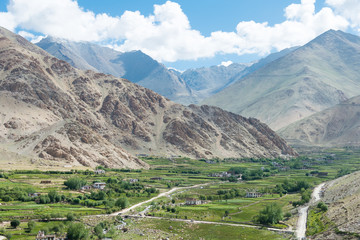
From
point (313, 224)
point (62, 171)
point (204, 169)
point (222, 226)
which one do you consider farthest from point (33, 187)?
point (204, 169)

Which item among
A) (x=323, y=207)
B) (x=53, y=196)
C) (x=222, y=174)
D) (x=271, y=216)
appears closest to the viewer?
(x=271, y=216)

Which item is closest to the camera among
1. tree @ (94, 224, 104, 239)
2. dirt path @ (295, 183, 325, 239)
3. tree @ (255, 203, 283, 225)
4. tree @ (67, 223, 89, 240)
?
tree @ (67, 223, 89, 240)

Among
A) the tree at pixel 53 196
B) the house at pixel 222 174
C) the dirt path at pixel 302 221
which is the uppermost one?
the house at pixel 222 174

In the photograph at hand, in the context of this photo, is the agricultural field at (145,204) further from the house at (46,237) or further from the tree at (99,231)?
the house at (46,237)

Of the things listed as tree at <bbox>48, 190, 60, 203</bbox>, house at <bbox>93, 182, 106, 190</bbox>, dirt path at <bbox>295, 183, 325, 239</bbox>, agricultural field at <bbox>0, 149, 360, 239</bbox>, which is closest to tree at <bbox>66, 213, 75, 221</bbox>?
agricultural field at <bbox>0, 149, 360, 239</bbox>

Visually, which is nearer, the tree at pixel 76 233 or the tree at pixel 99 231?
the tree at pixel 76 233

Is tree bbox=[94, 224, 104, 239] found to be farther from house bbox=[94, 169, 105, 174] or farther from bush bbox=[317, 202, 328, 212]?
house bbox=[94, 169, 105, 174]

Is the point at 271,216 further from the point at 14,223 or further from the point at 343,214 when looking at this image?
the point at 14,223

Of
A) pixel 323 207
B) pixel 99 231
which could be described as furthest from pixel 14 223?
pixel 323 207

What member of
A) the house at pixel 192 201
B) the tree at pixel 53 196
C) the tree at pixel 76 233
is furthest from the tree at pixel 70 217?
the house at pixel 192 201
